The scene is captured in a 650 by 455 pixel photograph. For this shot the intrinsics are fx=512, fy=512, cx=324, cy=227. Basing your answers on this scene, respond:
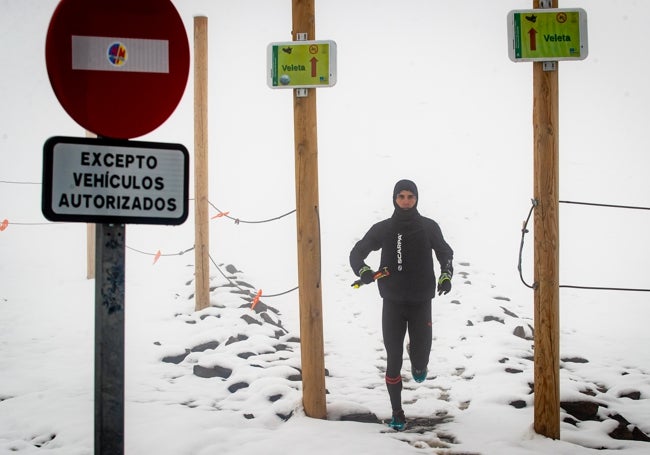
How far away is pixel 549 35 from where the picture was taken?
3.88 metres

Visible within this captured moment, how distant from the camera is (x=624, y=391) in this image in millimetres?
5160

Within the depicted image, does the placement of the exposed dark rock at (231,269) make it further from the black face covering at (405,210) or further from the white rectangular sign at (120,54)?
the white rectangular sign at (120,54)

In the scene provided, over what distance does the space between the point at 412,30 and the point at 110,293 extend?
23.6 meters

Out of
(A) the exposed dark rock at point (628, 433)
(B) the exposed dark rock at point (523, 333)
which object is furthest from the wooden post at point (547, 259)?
(B) the exposed dark rock at point (523, 333)

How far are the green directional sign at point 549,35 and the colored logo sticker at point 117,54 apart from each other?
9.70 feet

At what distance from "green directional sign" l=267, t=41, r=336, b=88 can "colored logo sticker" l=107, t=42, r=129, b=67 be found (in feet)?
8.24

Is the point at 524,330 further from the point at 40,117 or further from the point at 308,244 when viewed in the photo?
the point at 40,117

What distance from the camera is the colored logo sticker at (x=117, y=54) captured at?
197cm

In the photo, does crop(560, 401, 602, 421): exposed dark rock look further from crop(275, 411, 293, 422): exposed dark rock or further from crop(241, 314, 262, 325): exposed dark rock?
crop(241, 314, 262, 325): exposed dark rock

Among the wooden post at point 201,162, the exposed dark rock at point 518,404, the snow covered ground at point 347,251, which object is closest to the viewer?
the snow covered ground at point 347,251

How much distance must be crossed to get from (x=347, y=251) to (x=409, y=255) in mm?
9174

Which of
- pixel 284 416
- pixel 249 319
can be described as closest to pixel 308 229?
pixel 284 416

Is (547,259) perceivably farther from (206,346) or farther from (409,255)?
(206,346)

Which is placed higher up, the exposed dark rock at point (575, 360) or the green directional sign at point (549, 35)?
the green directional sign at point (549, 35)
